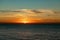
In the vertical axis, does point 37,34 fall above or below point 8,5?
below

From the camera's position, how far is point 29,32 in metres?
1.85

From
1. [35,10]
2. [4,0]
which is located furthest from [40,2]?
[4,0]

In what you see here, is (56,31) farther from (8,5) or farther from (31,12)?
(8,5)

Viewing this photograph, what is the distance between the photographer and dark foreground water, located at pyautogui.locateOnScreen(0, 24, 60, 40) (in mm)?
1839

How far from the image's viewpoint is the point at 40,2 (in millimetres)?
1882

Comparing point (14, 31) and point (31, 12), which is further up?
point (31, 12)

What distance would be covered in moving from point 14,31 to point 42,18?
30 cm

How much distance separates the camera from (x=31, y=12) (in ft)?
6.18

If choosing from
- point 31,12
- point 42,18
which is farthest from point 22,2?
point 42,18

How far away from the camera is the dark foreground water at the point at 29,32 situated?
1.84 metres

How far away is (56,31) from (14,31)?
0.41 meters

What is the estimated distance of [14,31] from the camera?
1.85 m

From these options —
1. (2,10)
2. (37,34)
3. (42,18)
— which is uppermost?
(2,10)

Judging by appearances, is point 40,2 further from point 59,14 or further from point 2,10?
point 2,10
